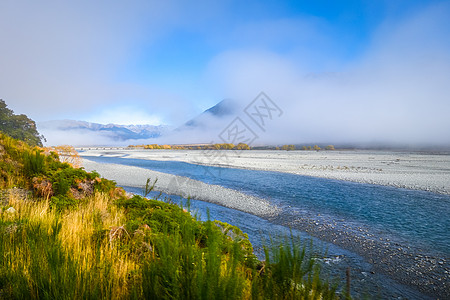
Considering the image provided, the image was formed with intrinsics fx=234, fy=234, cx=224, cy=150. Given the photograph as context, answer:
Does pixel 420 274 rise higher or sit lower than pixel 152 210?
lower

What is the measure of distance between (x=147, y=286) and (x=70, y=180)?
549 centimetres

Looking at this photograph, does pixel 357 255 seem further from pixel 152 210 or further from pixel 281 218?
pixel 152 210

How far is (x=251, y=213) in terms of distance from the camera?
433 inches

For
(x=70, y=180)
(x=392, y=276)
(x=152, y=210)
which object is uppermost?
(x=70, y=180)

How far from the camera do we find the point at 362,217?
397 inches

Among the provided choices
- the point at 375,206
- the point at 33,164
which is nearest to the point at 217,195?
the point at 375,206

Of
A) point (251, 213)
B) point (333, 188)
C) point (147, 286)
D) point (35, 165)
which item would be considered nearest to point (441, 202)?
point (333, 188)

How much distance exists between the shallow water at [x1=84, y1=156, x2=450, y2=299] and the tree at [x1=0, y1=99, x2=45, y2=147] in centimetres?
1830

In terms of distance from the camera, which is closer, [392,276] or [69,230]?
[69,230]

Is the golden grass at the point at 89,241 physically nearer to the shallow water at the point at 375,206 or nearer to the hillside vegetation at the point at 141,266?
the hillside vegetation at the point at 141,266

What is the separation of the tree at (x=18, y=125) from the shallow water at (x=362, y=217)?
60.0 ft

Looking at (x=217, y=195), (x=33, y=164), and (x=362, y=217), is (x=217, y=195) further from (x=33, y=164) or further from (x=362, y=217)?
(x=33, y=164)

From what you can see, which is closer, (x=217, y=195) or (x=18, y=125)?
(x=217, y=195)

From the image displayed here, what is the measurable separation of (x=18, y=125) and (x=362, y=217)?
2795cm
